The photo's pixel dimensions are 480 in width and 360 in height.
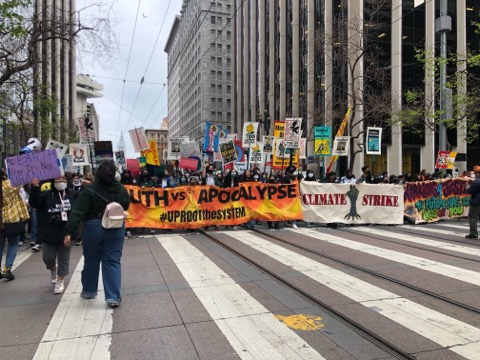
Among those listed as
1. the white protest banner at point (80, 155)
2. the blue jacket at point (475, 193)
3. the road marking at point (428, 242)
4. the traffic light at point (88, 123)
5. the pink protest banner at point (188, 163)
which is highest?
the traffic light at point (88, 123)

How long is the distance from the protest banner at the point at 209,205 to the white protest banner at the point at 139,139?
412 cm

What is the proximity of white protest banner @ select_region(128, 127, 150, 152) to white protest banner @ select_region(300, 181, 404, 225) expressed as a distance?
6306 millimetres

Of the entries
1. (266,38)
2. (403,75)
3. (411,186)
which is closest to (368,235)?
(411,186)

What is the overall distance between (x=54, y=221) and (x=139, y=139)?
10.1m

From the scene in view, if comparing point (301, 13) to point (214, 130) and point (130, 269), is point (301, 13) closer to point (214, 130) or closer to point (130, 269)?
point (214, 130)

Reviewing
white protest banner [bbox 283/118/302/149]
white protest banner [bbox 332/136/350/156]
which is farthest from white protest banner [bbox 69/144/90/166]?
white protest banner [bbox 332/136/350/156]

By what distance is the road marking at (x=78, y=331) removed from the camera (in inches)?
153

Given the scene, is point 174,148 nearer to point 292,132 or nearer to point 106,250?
point 292,132

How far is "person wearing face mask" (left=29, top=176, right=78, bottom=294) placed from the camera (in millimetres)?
5855

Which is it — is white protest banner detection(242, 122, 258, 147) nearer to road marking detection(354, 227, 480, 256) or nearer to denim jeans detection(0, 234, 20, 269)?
road marking detection(354, 227, 480, 256)

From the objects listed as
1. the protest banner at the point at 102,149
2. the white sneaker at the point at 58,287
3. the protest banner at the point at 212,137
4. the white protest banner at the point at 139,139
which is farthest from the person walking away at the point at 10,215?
the protest banner at the point at 212,137

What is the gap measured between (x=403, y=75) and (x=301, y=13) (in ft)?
48.8

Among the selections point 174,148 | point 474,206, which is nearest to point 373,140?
point 474,206

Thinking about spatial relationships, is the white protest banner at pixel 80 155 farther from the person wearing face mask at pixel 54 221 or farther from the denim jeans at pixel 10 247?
the person wearing face mask at pixel 54 221
